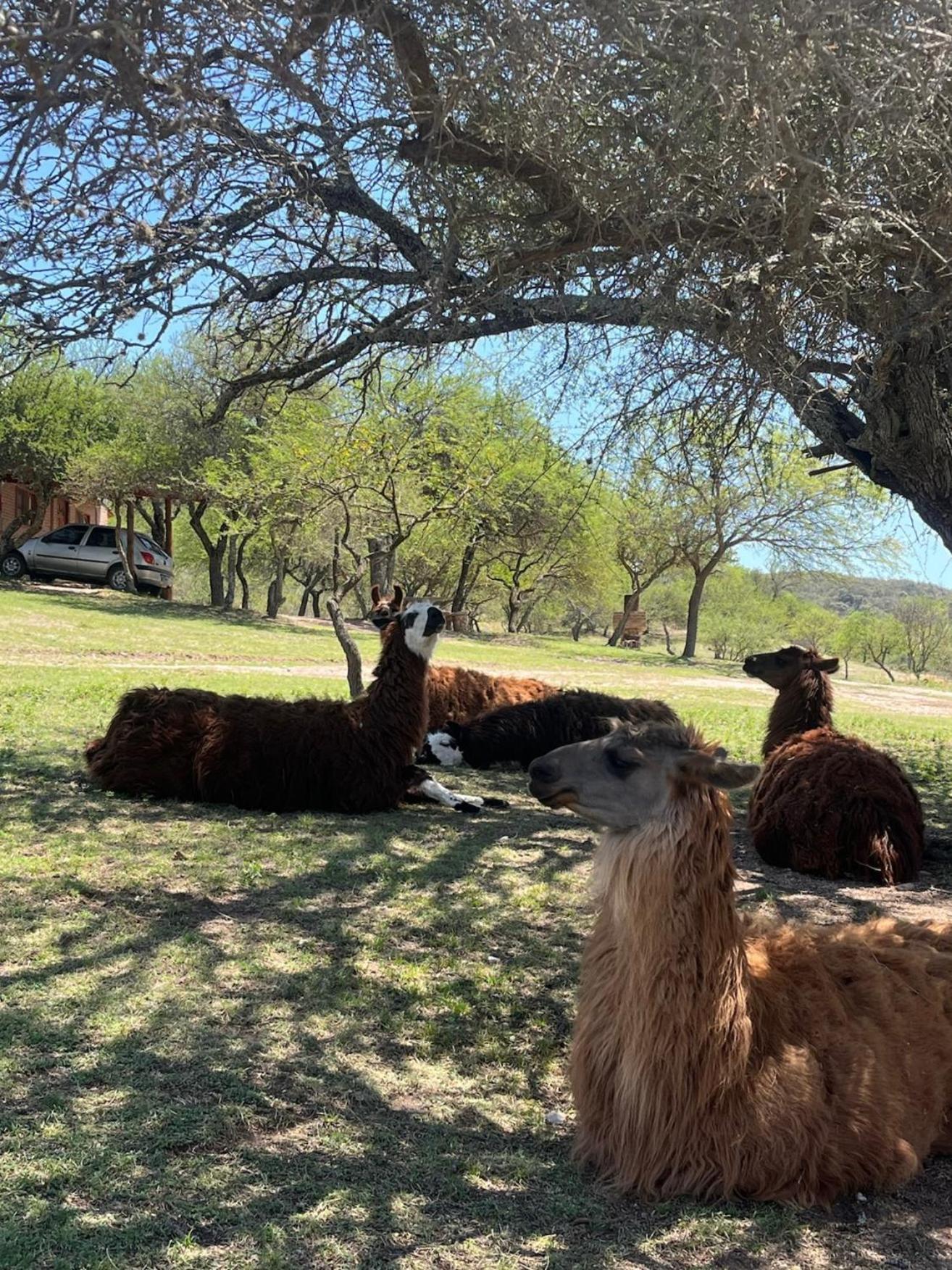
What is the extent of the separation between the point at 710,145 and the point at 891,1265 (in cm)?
495

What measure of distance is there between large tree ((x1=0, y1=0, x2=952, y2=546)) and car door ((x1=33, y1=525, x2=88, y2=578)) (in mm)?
29249

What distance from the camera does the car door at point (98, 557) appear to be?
3466 centimetres

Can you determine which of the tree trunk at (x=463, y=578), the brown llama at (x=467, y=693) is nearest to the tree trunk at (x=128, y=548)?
the tree trunk at (x=463, y=578)

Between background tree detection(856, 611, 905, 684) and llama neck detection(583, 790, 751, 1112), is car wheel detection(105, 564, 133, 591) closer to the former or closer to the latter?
llama neck detection(583, 790, 751, 1112)

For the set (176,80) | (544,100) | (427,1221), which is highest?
(544,100)

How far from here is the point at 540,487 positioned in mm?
23453

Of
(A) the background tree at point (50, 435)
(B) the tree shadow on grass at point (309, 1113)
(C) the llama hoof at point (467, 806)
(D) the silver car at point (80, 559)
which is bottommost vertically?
(B) the tree shadow on grass at point (309, 1113)

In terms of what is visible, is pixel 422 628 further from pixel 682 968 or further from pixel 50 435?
pixel 50 435

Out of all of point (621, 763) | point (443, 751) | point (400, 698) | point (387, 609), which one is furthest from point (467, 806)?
point (621, 763)

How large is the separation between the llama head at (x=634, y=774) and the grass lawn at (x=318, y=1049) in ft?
4.06

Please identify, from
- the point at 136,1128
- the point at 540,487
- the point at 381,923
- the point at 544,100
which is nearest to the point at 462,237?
the point at 544,100

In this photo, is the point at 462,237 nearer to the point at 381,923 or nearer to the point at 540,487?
the point at 381,923

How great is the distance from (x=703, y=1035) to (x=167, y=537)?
40.2 m

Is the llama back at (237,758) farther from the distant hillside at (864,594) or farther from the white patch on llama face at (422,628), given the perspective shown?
the distant hillside at (864,594)
